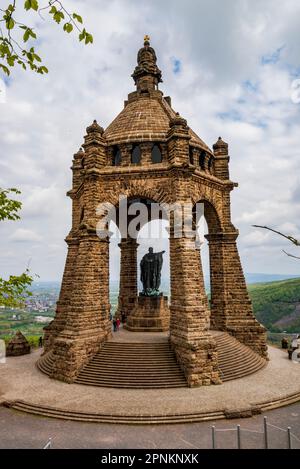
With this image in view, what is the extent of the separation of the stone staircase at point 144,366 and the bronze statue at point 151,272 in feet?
15.2

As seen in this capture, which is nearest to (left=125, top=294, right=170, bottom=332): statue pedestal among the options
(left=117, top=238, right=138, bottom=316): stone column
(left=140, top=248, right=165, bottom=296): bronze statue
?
(left=140, top=248, right=165, bottom=296): bronze statue

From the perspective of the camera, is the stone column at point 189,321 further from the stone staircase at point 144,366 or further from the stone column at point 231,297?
the stone column at point 231,297

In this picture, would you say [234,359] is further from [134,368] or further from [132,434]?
[132,434]

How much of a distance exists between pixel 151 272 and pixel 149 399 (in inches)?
381

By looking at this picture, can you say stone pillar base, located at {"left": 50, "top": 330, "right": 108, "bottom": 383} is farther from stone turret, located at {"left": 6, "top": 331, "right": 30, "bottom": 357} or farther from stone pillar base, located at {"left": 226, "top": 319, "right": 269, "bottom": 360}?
stone pillar base, located at {"left": 226, "top": 319, "right": 269, "bottom": 360}

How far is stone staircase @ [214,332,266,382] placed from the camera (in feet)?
48.1

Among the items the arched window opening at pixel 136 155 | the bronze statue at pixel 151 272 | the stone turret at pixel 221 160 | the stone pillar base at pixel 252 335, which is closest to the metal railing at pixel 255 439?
the stone pillar base at pixel 252 335

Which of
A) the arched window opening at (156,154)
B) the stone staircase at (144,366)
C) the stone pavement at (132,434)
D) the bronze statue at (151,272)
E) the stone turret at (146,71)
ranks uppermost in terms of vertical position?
the stone turret at (146,71)

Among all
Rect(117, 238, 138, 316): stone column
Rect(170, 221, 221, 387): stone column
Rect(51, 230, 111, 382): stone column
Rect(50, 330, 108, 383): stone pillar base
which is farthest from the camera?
Rect(117, 238, 138, 316): stone column

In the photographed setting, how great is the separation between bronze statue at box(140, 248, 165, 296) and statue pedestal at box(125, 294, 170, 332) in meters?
0.67

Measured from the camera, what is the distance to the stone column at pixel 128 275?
23.5 metres

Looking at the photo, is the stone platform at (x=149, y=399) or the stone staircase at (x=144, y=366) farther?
the stone staircase at (x=144, y=366)

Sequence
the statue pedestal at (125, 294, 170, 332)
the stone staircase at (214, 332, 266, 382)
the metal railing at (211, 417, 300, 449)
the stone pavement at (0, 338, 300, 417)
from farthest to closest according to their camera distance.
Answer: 1. the statue pedestal at (125, 294, 170, 332)
2. the stone staircase at (214, 332, 266, 382)
3. the stone pavement at (0, 338, 300, 417)
4. the metal railing at (211, 417, 300, 449)
